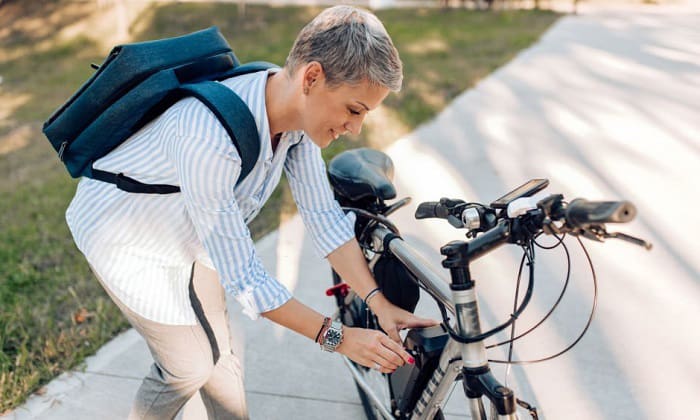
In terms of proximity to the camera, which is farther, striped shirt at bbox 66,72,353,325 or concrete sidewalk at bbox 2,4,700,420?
concrete sidewalk at bbox 2,4,700,420

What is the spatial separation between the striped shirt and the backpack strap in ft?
0.07

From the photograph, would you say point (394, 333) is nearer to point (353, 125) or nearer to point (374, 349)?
point (374, 349)

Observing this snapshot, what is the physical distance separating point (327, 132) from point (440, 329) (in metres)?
0.65

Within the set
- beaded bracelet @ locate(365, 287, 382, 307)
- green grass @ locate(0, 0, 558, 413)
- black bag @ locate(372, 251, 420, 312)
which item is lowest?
green grass @ locate(0, 0, 558, 413)

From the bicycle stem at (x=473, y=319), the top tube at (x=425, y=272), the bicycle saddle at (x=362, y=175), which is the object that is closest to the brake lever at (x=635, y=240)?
the bicycle stem at (x=473, y=319)

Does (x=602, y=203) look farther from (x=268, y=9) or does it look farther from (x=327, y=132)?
(x=268, y=9)

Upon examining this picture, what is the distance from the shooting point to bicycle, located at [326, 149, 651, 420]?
1388 millimetres

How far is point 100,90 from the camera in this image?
1835mm

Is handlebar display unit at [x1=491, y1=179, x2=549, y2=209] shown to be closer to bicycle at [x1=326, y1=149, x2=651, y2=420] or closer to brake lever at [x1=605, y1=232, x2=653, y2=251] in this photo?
bicycle at [x1=326, y1=149, x2=651, y2=420]

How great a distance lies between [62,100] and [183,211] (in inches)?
329

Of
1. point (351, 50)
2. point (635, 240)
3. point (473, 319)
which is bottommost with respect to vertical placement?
point (473, 319)

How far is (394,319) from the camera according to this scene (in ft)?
6.62

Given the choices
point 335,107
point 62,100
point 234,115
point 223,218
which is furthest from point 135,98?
point 62,100

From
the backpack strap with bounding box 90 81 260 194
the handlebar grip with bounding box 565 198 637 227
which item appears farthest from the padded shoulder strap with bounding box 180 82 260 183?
the handlebar grip with bounding box 565 198 637 227
